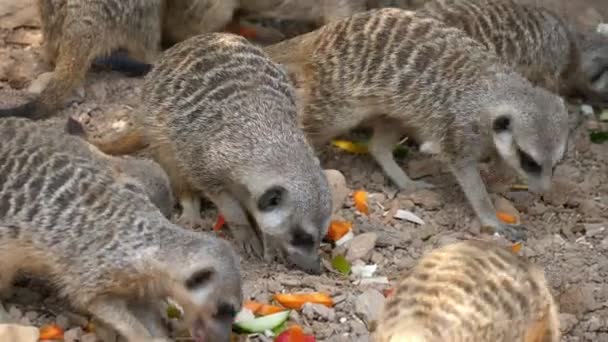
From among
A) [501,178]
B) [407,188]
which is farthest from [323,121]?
[501,178]

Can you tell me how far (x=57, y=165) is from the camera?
3395 millimetres

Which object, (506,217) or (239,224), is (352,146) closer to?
(506,217)

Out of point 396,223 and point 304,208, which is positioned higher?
point 304,208

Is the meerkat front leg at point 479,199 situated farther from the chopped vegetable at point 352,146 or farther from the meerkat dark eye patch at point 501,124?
the chopped vegetable at point 352,146

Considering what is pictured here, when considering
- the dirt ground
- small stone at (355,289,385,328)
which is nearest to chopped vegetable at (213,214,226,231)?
the dirt ground

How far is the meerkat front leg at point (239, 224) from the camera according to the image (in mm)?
3951

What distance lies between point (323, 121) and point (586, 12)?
1895 mm

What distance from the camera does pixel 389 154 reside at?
4543 millimetres

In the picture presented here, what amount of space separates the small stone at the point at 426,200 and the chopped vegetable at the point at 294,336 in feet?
3.81

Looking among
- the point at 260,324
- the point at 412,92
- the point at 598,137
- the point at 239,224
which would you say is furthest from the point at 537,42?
the point at 260,324

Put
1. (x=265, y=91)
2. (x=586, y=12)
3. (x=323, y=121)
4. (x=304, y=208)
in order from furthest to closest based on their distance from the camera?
1. (x=586, y=12)
2. (x=323, y=121)
3. (x=265, y=91)
4. (x=304, y=208)

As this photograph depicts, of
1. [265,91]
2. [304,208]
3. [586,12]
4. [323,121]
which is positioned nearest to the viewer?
[304,208]

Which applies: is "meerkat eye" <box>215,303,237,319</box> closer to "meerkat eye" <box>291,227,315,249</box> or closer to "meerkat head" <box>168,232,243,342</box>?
"meerkat head" <box>168,232,243,342</box>

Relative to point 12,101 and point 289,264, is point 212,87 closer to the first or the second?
point 289,264
